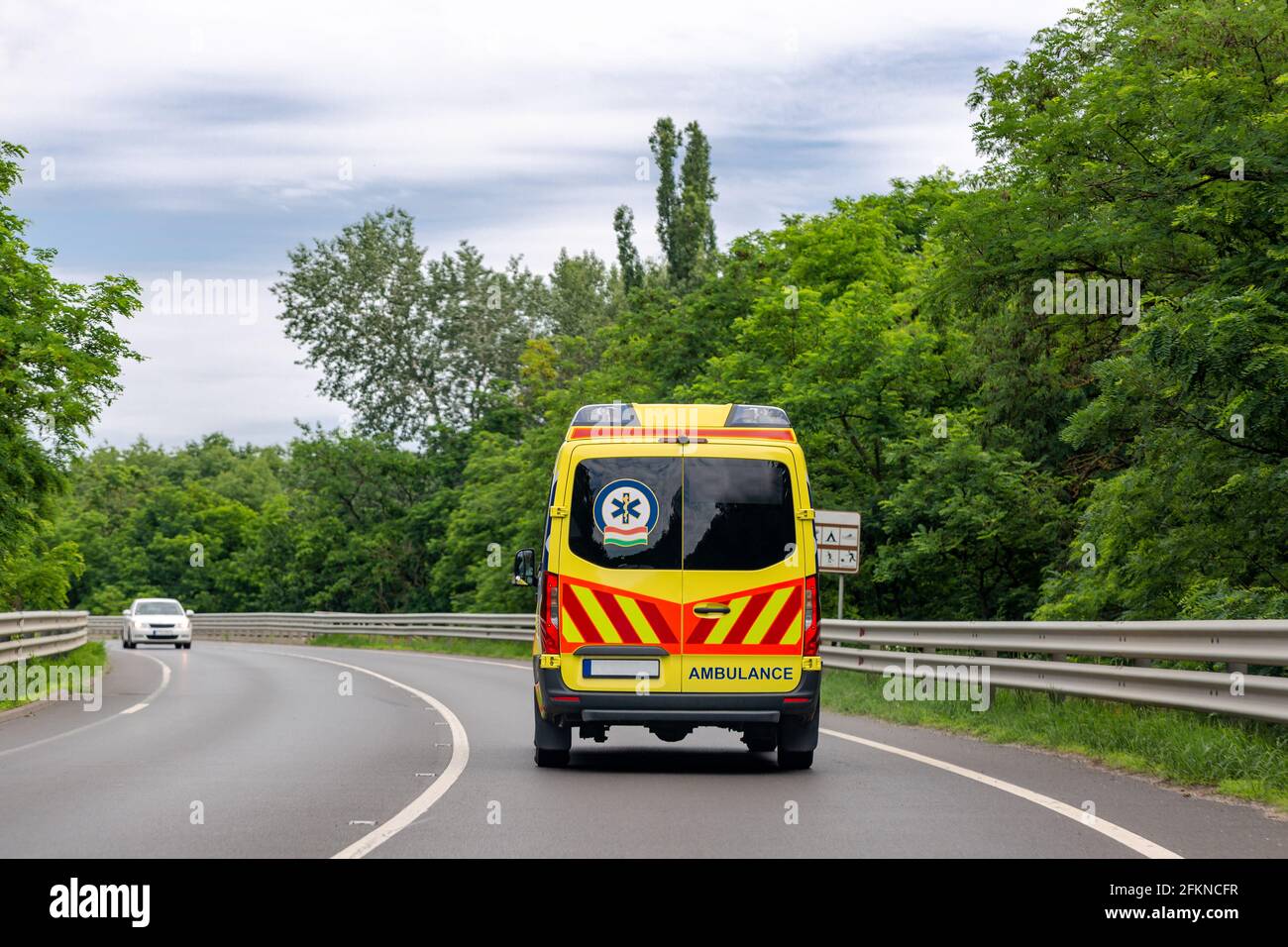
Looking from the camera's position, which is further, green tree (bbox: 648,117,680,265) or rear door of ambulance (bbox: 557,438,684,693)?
green tree (bbox: 648,117,680,265)

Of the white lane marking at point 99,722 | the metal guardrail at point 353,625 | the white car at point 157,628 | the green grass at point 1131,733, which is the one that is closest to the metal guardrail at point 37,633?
the white lane marking at point 99,722

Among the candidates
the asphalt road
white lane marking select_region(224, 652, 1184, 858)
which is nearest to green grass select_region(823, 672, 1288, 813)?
the asphalt road

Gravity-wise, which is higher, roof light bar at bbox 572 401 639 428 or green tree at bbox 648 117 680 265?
green tree at bbox 648 117 680 265

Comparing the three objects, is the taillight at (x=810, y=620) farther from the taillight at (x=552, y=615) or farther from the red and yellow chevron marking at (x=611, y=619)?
the taillight at (x=552, y=615)

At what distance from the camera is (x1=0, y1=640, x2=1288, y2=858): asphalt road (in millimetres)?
8391

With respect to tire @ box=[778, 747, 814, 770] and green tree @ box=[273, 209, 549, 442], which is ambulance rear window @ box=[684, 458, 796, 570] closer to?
tire @ box=[778, 747, 814, 770]

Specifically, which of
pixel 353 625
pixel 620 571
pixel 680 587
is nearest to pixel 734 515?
pixel 680 587

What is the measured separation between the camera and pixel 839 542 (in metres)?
23.4

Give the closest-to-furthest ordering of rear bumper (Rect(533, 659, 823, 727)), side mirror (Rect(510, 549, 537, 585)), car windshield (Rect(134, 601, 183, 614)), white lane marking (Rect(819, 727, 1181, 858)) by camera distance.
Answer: white lane marking (Rect(819, 727, 1181, 858)) → rear bumper (Rect(533, 659, 823, 727)) → side mirror (Rect(510, 549, 537, 585)) → car windshield (Rect(134, 601, 183, 614))

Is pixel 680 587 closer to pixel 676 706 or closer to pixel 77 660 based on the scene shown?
pixel 676 706

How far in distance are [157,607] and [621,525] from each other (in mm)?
40519

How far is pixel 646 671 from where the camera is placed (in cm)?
1184

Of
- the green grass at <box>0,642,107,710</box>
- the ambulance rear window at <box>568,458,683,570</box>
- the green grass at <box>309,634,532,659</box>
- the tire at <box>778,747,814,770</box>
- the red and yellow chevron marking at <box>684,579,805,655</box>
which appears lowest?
the green grass at <box>309,634,532,659</box>

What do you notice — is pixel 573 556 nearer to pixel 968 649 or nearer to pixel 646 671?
pixel 646 671
